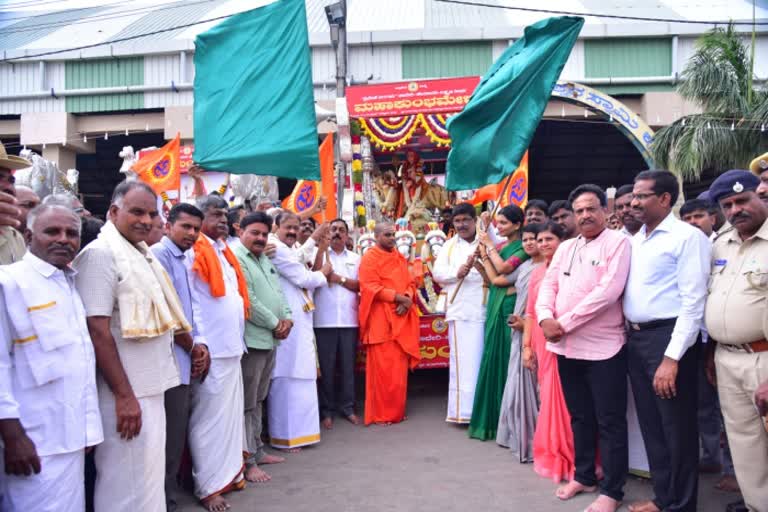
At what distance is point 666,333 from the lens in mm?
3271

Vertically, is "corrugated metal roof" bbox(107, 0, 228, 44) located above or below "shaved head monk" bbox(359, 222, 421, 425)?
above

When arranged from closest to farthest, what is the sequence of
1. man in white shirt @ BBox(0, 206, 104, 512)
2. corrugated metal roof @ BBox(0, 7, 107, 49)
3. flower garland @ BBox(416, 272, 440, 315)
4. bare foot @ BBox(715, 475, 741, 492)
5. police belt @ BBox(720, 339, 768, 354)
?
man in white shirt @ BBox(0, 206, 104, 512) → police belt @ BBox(720, 339, 768, 354) → bare foot @ BBox(715, 475, 741, 492) → flower garland @ BBox(416, 272, 440, 315) → corrugated metal roof @ BBox(0, 7, 107, 49)

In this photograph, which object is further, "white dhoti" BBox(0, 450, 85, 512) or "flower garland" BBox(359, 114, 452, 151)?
"flower garland" BBox(359, 114, 452, 151)

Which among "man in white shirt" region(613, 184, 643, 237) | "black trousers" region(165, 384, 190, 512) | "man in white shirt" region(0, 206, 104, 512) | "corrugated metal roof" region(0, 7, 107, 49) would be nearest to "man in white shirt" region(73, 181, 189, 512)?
"man in white shirt" region(0, 206, 104, 512)

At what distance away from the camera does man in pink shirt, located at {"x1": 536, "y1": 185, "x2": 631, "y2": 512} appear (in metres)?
3.52

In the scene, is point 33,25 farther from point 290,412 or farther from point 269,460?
point 269,460

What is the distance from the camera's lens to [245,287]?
4.17m

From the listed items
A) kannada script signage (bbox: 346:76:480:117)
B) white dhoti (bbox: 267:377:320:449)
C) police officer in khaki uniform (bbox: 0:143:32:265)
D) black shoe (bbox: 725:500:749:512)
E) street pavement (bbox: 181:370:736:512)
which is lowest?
street pavement (bbox: 181:370:736:512)

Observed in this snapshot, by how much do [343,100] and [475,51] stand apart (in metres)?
6.86

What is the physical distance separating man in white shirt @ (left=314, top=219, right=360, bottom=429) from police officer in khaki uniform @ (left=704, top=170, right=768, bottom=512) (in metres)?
3.26

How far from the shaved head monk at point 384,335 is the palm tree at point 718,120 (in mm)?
6112

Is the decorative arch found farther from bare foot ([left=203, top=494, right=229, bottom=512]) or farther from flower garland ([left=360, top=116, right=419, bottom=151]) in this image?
bare foot ([left=203, top=494, right=229, bottom=512])

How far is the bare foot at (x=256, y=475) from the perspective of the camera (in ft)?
14.1

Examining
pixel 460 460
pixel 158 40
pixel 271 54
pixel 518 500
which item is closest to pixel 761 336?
pixel 518 500
